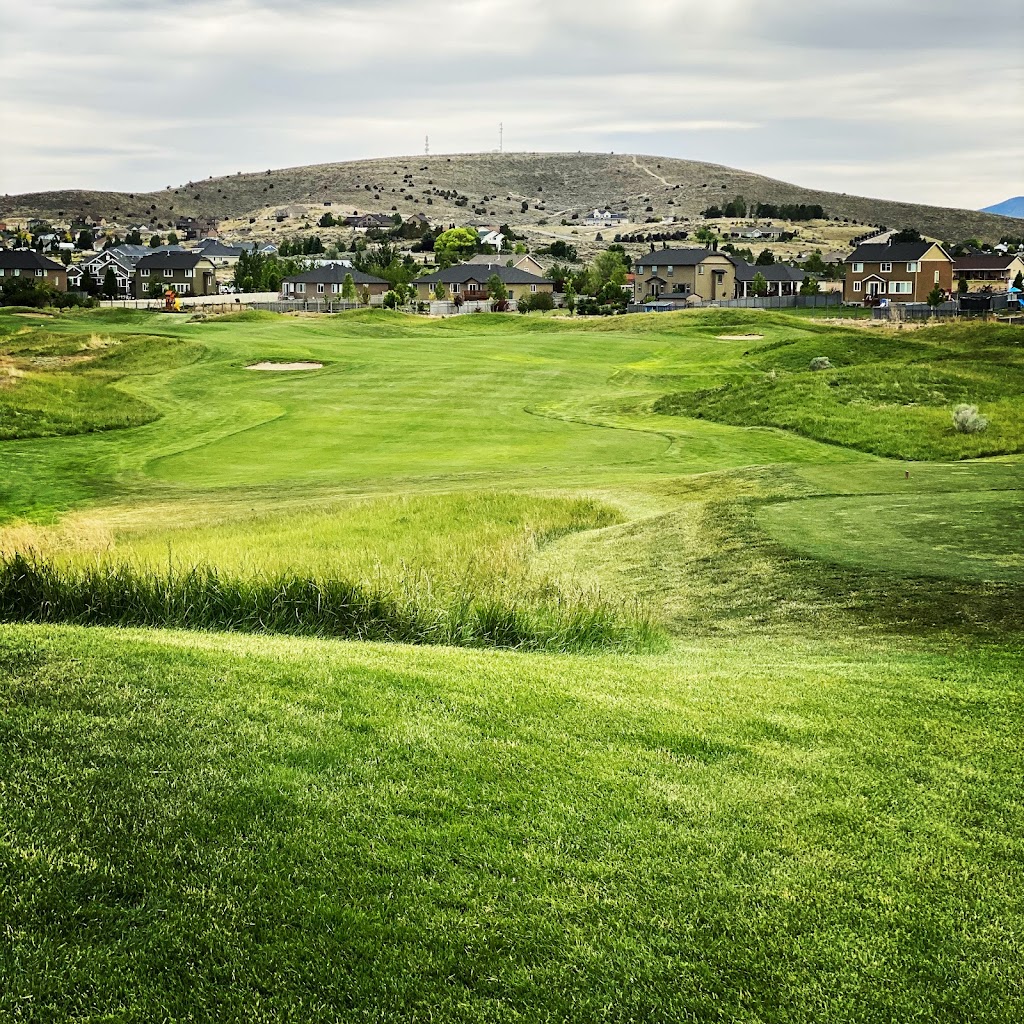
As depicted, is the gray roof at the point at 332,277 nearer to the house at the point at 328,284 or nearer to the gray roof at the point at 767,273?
the house at the point at 328,284

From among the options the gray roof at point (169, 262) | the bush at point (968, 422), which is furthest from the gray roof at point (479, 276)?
the bush at point (968, 422)

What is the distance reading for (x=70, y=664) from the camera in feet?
24.6

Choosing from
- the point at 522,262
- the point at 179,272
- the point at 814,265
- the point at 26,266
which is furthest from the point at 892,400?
the point at 26,266

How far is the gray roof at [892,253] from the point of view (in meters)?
106

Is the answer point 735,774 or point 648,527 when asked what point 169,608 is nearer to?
point 735,774

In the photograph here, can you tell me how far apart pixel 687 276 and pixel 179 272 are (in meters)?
55.5

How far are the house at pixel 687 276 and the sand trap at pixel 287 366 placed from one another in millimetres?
73787

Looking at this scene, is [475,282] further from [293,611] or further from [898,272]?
[293,611]

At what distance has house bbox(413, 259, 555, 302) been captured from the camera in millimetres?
116562

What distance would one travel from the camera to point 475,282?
11700 cm

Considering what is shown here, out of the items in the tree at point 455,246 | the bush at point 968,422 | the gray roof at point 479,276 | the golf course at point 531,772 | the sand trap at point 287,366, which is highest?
the tree at point 455,246

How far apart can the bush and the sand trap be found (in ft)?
83.2

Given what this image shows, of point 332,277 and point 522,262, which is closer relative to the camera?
point 332,277

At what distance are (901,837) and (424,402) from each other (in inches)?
1272
